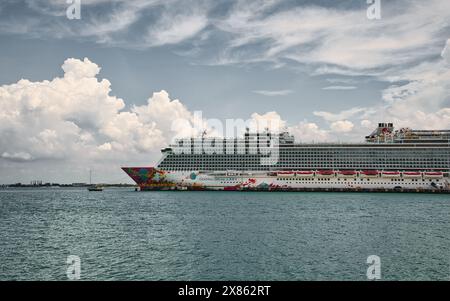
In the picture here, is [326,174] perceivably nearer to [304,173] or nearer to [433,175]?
[304,173]

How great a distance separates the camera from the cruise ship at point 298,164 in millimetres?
83438

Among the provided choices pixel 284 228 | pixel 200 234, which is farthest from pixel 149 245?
A: pixel 284 228

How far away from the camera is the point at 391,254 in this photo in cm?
2020

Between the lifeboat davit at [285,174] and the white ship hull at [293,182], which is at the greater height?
the lifeboat davit at [285,174]

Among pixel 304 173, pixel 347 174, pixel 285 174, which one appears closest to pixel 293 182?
pixel 285 174

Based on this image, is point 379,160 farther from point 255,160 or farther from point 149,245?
point 149,245

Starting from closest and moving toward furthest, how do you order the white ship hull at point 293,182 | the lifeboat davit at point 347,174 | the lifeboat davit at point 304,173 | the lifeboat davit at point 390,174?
the white ship hull at point 293,182
the lifeboat davit at point 390,174
the lifeboat davit at point 347,174
the lifeboat davit at point 304,173

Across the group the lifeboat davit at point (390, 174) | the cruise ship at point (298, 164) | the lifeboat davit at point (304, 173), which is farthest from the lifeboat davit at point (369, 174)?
the lifeboat davit at point (304, 173)

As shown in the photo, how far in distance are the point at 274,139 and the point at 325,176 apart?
677 inches

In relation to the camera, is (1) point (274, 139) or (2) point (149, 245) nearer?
(2) point (149, 245)

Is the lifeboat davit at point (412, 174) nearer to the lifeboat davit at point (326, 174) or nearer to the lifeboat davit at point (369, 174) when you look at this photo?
the lifeboat davit at point (369, 174)

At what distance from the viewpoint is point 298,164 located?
90.3m

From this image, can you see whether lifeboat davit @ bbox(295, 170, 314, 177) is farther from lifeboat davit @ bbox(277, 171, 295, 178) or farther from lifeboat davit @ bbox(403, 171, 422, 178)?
lifeboat davit @ bbox(403, 171, 422, 178)
